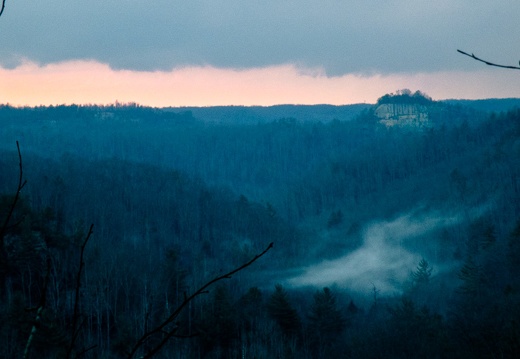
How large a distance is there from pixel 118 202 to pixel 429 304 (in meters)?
56.4

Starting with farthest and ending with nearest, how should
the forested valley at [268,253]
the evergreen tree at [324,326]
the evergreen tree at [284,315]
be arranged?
the evergreen tree at [324,326]
the evergreen tree at [284,315]
the forested valley at [268,253]

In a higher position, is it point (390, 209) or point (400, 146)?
point (400, 146)

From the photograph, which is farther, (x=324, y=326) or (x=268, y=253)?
(x=268, y=253)

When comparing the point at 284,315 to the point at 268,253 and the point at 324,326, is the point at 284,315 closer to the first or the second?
the point at 324,326

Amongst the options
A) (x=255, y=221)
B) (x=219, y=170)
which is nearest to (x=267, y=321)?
(x=255, y=221)

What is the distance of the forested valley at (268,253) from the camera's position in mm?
32781

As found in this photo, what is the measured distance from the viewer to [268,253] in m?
96.7

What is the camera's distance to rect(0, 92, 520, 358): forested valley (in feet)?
108

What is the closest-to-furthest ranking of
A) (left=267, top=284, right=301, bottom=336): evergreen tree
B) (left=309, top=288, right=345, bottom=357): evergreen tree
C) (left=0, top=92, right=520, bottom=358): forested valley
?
(left=0, top=92, right=520, bottom=358): forested valley < (left=267, top=284, right=301, bottom=336): evergreen tree < (left=309, top=288, right=345, bottom=357): evergreen tree

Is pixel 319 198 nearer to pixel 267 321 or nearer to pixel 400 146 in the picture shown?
pixel 400 146

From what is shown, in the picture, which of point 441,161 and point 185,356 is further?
point 441,161

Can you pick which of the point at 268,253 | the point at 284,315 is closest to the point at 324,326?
the point at 284,315


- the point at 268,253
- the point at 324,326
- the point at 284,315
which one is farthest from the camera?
the point at 268,253

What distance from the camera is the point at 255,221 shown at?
350 ft
